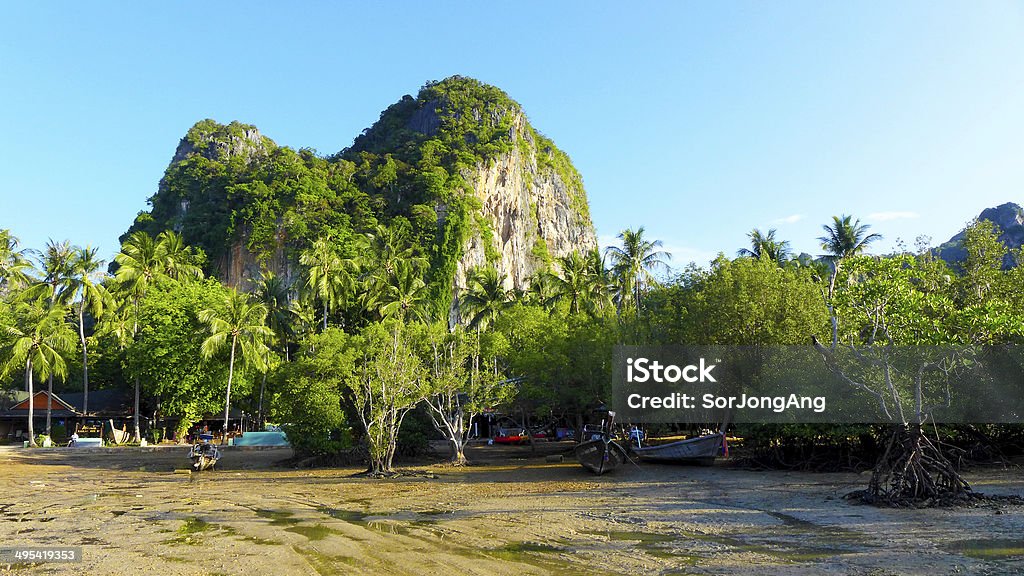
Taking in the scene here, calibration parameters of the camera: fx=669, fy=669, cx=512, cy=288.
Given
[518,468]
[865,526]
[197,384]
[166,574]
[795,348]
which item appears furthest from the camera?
[197,384]

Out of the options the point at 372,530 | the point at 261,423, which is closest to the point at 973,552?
the point at 372,530

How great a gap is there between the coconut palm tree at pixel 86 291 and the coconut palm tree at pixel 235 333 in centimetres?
891

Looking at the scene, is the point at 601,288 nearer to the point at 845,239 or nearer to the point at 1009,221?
the point at 845,239

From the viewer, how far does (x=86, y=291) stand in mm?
43688

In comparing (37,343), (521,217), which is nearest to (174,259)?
(37,343)

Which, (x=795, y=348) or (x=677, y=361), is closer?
(x=795, y=348)

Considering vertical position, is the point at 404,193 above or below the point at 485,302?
above

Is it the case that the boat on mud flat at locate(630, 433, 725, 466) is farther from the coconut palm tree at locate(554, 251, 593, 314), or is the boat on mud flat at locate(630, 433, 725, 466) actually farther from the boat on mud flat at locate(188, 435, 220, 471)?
the coconut palm tree at locate(554, 251, 593, 314)

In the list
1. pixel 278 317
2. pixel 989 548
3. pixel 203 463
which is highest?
pixel 278 317

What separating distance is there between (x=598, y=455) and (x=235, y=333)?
84.5ft

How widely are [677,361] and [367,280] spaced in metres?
24.4

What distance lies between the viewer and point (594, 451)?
2286cm

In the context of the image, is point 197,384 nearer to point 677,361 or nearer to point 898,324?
point 677,361

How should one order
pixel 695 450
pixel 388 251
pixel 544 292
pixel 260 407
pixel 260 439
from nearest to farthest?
pixel 695 450
pixel 260 439
pixel 260 407
pixel 388 251
pixel 544 292
